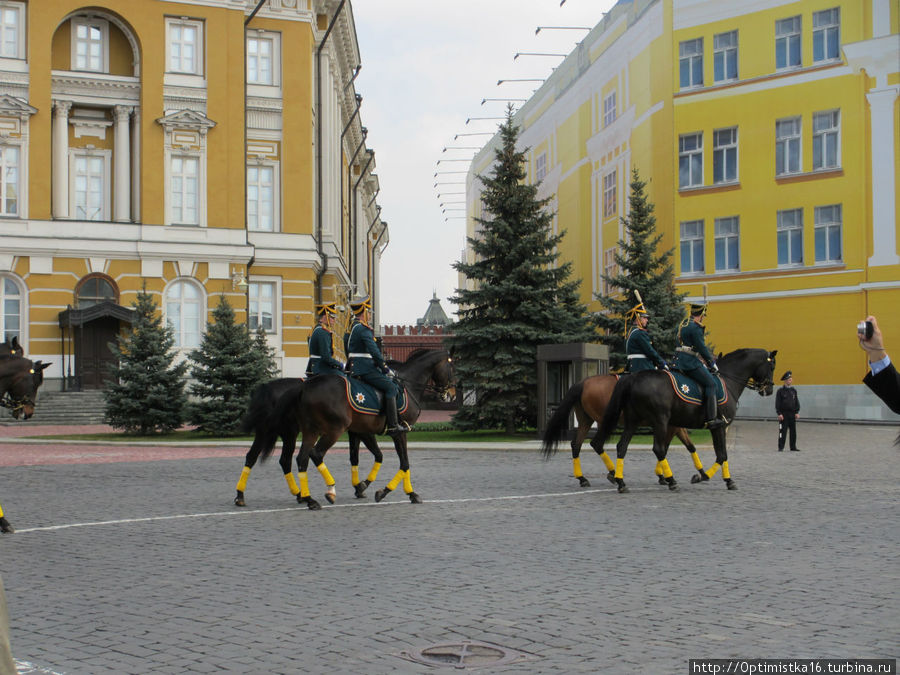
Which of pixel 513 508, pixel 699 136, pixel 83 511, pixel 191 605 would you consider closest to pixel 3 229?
pixel 699 136

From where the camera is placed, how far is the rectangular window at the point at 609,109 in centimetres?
5319

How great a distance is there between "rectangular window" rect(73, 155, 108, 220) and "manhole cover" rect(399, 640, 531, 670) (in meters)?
42.3

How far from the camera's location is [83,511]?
14594 mm

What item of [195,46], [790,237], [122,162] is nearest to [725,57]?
[790,237]

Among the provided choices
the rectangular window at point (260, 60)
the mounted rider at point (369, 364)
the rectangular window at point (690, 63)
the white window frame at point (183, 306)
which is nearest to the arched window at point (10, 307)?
the white window frame at point (183, 306)

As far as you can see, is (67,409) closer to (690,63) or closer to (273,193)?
(273,193)

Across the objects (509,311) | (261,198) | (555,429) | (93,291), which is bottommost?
(555,429)

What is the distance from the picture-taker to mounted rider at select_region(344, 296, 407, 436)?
1489cm

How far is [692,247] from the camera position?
45.5 meters

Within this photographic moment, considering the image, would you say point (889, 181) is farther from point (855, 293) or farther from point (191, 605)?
point (191, 605)

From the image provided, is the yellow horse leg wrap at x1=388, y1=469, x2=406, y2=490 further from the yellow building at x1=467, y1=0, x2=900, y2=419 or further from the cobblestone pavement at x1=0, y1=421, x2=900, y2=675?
the yellow building at x1=467, y1=0, x2=900, y2=419

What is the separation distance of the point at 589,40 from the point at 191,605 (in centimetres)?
5457

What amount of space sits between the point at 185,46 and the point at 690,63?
20.8 meters

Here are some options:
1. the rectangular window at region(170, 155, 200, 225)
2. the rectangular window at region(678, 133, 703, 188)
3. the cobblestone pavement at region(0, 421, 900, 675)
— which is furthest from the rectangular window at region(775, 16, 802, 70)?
the cobblestone pavement at region(0, 421, 900, 675)
